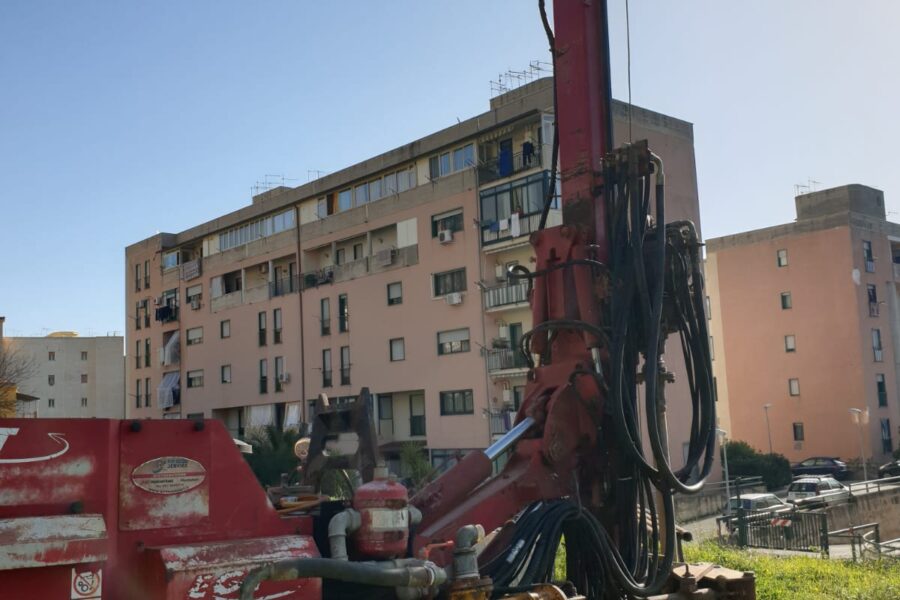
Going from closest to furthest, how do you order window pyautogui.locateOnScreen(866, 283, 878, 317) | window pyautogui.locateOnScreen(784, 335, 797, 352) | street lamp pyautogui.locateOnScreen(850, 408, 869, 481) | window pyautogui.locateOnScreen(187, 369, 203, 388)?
street lamp pyautogui.locateOnScreen(850, 408, 869, 481) < window pyautogui.locateOnScreen(866, 283, 878, 317) < window pyautogui.locateOnScreen(784, 335, 797, 352) < window pyautogui.locateOnScreen(187, 369, 203, 388)

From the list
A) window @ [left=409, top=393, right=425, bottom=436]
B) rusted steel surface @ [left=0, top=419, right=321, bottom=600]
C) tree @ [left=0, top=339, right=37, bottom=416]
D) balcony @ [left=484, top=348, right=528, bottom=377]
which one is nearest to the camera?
rusted steel surface @ [left=0, top=419, right=321, bottom=600]

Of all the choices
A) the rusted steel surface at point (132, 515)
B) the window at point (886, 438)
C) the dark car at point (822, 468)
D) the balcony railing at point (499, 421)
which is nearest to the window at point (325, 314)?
the balcony railing at point (499, 421)

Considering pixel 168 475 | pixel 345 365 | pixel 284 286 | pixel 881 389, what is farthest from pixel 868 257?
pixel 168 475

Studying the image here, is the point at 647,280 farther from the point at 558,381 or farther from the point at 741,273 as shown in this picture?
the point at 741,273

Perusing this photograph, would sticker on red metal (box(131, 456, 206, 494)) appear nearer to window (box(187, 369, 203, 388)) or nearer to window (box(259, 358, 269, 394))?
window (box(259, 358, 269, 394))

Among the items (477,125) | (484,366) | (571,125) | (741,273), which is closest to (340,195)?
(477,125)

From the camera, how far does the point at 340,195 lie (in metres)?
47.5

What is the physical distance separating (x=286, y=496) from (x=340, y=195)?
40.9 meters

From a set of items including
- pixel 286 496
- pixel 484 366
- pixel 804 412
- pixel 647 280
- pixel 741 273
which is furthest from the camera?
pixel 741 273

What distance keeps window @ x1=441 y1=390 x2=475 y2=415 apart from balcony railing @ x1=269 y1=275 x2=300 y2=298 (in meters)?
12.7

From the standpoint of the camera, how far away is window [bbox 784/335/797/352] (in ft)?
176

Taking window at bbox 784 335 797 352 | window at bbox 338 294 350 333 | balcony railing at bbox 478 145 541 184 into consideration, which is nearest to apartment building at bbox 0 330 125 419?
window at bbox 338 294 350 333

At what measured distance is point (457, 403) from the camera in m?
39.8

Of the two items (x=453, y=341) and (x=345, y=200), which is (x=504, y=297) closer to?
(x=453, y=341)
